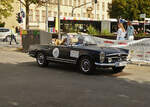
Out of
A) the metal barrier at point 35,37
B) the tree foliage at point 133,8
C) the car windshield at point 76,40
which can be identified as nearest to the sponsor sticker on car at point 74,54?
the car windshield at point 76,40

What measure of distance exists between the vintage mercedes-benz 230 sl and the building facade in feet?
107

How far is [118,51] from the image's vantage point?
10086mm

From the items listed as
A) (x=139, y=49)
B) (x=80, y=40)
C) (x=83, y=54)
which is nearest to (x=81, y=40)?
(x=80, y=40)

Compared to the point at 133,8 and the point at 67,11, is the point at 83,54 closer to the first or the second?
the point at 133,8

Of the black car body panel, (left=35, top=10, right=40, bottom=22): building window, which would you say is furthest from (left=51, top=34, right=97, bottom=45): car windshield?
(left=35, top=10, right=40, bottom=22): building window

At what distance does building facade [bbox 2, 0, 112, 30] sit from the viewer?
56.8 meters

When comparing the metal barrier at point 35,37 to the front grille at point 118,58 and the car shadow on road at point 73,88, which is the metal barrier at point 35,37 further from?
the front grille at point 118,58

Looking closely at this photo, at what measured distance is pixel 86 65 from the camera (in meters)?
10.0

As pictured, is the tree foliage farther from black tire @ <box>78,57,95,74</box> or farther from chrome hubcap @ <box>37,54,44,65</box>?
black tire @ <box>78,57,95,74</box>

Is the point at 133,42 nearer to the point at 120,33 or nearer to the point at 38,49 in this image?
the point at 120,33

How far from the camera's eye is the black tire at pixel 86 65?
9.84 m

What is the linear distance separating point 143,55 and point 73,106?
8115 mm

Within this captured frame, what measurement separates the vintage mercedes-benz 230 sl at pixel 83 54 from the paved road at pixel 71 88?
0.41 meters

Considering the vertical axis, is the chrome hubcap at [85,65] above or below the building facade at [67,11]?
below
